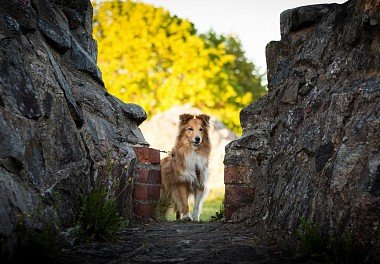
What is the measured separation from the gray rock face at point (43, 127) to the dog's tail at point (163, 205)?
1359mm

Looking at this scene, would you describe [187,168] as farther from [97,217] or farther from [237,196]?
[97,217]

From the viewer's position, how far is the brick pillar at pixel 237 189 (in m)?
5.88

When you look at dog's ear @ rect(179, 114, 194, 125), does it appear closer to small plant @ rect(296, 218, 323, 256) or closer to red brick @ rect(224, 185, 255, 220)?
red brick @ rect(224, 185, 255, 220)

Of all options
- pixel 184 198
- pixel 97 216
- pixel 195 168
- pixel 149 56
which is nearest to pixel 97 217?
pixel 97 216

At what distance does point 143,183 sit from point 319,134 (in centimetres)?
303

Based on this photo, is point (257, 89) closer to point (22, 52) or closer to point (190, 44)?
point (190, 44)

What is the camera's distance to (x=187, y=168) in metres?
7.89

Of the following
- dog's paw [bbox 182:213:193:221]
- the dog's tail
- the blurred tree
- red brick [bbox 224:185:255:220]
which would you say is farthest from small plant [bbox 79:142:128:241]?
the blurred tree

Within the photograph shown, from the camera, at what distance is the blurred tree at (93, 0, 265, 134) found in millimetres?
15344

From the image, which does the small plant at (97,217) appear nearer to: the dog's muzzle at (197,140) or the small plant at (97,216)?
the small plant at (97,216)

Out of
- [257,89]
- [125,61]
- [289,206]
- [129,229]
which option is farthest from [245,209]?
[257,89]

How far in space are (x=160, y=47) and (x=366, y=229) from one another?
1407 centimetres

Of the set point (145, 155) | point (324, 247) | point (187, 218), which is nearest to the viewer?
point (324, 247)

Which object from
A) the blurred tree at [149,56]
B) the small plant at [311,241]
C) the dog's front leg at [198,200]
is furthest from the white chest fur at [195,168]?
the blurred tree at [149,56]
